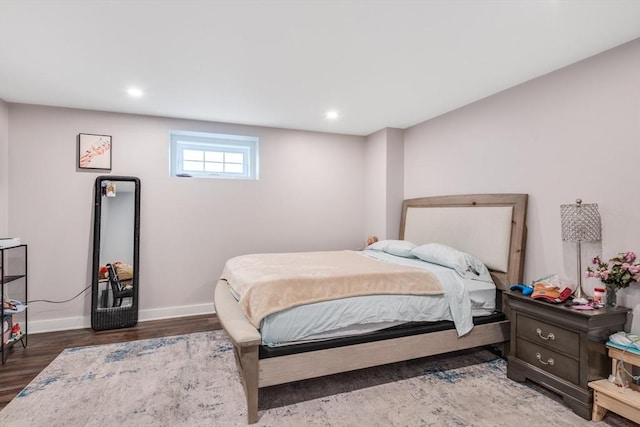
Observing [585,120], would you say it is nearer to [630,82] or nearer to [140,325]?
[630,82]

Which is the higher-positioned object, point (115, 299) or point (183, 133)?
point (183, 133)

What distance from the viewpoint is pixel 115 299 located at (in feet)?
11.8

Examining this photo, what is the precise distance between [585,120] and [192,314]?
429 centimetres

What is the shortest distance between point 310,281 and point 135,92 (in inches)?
96.7

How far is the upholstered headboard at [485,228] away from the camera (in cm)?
282

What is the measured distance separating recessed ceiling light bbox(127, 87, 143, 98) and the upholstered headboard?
10.7 ft

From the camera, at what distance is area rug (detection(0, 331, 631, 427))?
197cm

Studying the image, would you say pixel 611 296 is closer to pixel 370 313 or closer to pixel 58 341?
pixel 370 313

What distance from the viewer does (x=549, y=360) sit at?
223 cm

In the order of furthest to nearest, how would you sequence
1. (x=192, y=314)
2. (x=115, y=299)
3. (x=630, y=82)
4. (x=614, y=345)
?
(x=192, y=314)
(x=115, y=299)
(x=630, y=82)
(x=614, y=345)

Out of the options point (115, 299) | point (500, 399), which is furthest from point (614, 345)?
point (115, 299)

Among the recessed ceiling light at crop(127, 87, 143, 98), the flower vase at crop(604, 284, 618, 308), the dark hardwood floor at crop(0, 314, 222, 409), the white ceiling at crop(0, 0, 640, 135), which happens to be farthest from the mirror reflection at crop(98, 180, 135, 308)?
the flower vase at crop(604, 284, 618, 308)

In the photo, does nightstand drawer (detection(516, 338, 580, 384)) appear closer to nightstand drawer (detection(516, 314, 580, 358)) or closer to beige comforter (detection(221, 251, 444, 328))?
nightstand drawer (detection(516, 314, 580, 358))

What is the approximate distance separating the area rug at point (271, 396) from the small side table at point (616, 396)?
0.12m
